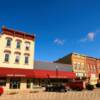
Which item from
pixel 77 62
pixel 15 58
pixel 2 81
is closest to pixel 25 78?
pixel 15 58

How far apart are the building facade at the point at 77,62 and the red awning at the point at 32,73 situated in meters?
4.26

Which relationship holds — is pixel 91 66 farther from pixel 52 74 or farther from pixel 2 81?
pixel 2 81

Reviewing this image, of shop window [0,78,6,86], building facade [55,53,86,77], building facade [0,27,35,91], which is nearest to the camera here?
shop window [0,78,6,86]

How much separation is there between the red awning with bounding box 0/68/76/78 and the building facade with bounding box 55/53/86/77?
14.0 ft

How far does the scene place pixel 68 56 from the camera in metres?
47.7

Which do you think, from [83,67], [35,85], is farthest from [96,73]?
[35,85]

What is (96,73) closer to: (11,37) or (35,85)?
(35,85)

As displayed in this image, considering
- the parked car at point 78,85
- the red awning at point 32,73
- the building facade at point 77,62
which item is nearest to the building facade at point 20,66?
the red awning at point 32,73

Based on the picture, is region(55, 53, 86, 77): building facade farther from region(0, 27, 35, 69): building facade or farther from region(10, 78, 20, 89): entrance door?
region(10, 78, 20, 89): entrance door

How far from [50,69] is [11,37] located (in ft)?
40.7

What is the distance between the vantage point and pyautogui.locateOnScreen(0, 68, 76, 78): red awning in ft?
105

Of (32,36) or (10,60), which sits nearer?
(10,60)

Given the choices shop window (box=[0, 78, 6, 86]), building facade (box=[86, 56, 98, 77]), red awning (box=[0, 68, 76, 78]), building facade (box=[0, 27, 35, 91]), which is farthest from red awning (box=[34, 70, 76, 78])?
building facade (box=[86, 56, 98, 77])

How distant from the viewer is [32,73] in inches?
1387
